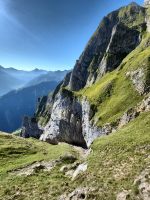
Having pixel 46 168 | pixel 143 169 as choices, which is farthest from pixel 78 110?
pixel 143 169

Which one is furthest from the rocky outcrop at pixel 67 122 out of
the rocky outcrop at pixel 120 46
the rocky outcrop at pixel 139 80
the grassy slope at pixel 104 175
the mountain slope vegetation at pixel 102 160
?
the grassy slope at pixel 104 175

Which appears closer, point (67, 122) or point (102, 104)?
point (102, 104)

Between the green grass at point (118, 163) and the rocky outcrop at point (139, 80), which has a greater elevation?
the rocky outcrop at point (139, 80)

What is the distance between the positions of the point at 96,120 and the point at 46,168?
159ft

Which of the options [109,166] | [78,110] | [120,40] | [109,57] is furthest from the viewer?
[120,40]

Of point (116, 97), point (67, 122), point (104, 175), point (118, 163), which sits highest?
point (67, 122)

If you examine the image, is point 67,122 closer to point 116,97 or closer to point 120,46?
point 116,97

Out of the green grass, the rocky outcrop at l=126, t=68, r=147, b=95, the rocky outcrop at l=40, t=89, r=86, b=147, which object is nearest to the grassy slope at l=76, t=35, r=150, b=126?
the rocky outcrop at l=126, t=68, r=147, b=95

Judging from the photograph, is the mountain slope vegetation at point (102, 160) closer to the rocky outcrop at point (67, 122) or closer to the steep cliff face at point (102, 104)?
the steep cliff face at point (102, 104)

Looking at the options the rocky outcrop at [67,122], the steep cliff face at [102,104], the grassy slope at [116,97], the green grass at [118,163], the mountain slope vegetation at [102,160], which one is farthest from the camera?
the rocky outcrop at [67,122]

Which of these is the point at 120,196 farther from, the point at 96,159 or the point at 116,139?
the point at 116,139

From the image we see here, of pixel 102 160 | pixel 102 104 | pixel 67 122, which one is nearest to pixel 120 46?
pixel 67 122

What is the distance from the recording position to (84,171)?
43188 millimetres

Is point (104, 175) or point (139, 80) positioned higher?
point (139, 80)
